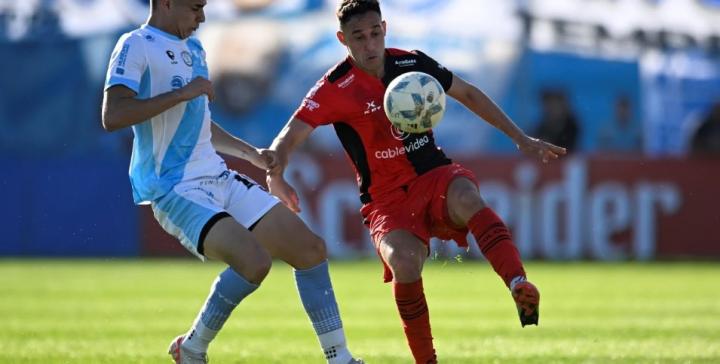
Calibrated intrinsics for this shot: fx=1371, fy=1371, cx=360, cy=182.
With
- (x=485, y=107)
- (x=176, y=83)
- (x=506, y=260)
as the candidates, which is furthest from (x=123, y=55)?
(x=506, y=260)

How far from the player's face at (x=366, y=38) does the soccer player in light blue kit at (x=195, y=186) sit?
785 millimetres

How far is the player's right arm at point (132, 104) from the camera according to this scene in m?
6.90

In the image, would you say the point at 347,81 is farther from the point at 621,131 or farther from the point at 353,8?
the point at 621,131

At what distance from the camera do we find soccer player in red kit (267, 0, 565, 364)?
24.5 feet

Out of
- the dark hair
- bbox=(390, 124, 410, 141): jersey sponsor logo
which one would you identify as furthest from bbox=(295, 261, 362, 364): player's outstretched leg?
the dark hair

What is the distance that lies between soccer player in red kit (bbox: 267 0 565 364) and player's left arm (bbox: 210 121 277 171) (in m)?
0.06

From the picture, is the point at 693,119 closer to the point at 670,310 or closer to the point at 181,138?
the point at 670,310

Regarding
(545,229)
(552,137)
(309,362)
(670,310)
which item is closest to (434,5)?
(552,137)

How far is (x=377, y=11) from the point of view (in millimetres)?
7680

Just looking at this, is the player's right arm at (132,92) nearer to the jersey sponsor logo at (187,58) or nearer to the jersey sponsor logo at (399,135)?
the jersey sponsor logo at (187,58)

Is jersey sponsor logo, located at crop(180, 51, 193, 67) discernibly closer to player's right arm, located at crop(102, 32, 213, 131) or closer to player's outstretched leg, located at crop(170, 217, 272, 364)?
player's right arm, located at crop(102, 32, 213, 131)

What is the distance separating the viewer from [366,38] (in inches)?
301

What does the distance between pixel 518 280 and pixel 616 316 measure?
5809mm

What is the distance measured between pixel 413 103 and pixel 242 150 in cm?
110
